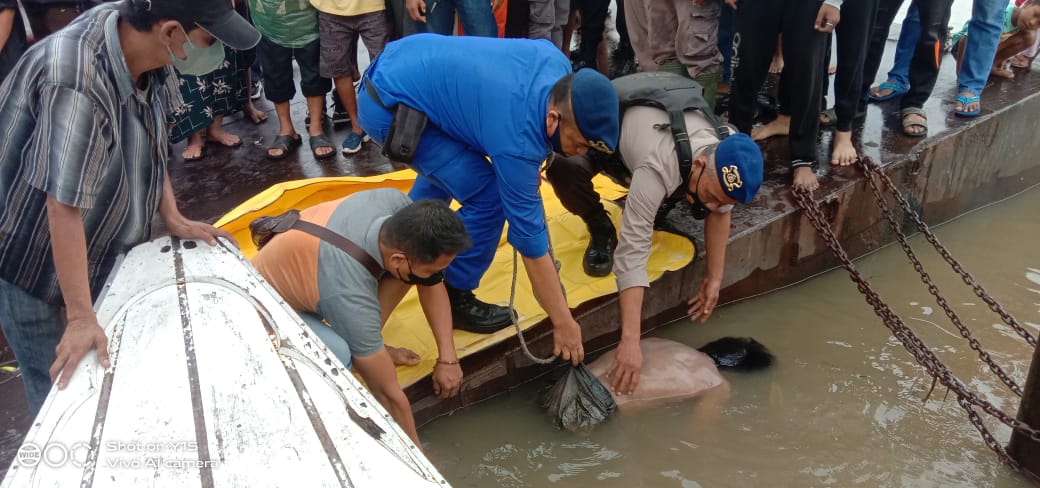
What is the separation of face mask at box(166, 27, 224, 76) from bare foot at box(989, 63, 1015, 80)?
5415 mm

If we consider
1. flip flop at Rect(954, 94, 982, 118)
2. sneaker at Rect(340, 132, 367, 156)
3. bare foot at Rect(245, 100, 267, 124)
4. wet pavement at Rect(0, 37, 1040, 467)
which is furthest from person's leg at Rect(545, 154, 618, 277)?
flip flop at Rect(954, 94, 982, 118)

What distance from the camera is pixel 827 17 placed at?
3791 millimetres

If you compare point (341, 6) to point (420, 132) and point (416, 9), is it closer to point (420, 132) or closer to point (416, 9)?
point (416, 9)

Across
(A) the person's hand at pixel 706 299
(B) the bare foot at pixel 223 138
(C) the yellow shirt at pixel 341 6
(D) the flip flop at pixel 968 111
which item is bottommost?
(A) the person's hand at pixel 706 299

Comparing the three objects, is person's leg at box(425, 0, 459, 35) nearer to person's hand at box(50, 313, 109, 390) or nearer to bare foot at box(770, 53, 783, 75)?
bare foot at box(770, 53, 783, 75)

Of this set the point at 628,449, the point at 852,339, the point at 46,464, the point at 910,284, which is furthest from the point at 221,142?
the point at 910,284

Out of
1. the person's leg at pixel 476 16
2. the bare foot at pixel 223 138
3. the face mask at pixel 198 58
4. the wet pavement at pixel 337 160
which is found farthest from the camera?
the bare foot at pixel 223 138

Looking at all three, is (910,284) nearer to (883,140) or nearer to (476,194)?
(883,140)

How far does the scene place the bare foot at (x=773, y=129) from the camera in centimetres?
470

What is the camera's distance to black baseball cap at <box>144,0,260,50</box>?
1907mm

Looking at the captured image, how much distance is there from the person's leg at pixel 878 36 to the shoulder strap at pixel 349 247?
328cm

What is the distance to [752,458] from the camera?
326cm

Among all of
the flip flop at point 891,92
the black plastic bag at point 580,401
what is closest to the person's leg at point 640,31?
the flip flop at point 891,92

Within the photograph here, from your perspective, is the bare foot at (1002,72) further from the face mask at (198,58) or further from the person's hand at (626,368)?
the face mask at (198,58)
